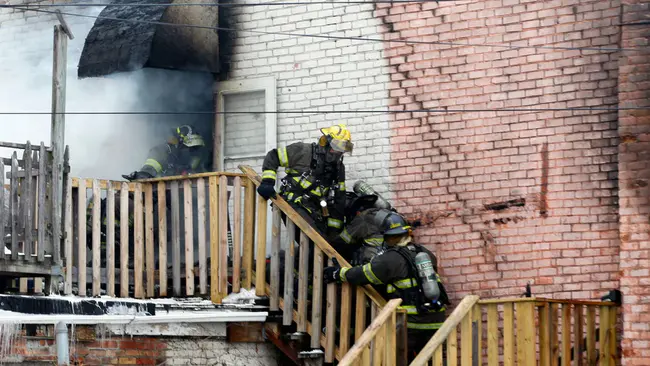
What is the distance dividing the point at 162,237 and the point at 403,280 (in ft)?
8.16

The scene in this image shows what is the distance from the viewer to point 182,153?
1399 cm

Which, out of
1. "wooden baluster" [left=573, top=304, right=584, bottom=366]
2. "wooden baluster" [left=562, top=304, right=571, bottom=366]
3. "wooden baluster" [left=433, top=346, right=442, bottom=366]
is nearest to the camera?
"wooden baluster" [left=433, top=346, right=442, bottom=366]

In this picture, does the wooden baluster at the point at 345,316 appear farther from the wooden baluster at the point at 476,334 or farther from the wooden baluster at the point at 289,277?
the wooden baluster at the point at 476,334

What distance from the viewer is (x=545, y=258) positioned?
12.0 meters

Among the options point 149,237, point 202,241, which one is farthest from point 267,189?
point 149,237

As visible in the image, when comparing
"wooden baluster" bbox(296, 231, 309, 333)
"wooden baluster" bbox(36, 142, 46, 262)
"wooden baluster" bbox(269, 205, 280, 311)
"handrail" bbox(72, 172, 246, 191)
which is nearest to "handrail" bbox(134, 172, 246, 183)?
"handrail" bbox(72, 172, 246, 191)

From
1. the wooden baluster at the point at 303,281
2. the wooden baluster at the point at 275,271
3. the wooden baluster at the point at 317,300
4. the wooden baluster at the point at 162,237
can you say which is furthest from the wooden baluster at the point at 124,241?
the wooden baluster at the point at 317,300

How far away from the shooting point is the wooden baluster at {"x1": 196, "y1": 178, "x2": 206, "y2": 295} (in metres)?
12.0

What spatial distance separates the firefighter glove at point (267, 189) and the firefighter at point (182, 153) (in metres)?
2.19

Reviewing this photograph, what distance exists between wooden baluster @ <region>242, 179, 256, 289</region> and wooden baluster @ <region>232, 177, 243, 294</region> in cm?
7

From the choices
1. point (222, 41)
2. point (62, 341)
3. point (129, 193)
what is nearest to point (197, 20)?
point (222, 41)

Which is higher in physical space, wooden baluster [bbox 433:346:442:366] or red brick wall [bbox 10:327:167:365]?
wooden baluster [bbox 433:346:442:366]

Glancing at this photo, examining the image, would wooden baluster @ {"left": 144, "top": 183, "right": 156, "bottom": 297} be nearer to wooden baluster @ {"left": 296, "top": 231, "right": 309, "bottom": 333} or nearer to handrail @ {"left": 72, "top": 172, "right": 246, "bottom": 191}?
handrail @ {"left": 72, "top": 172, "right": 246, "bottom": 191}

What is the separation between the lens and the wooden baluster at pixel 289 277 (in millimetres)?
11719
